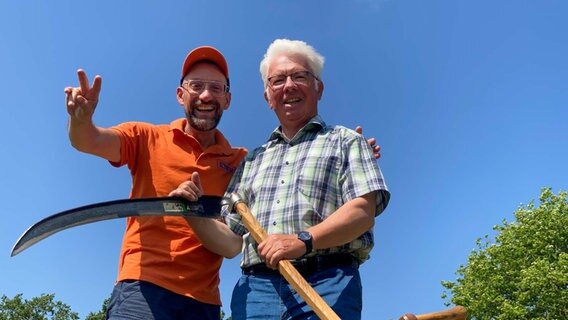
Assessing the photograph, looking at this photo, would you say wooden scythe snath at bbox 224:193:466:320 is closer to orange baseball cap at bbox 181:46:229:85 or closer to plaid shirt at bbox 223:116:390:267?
plaid shirt at bbox 223:116:390:267

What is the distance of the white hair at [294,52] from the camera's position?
12.4 feet

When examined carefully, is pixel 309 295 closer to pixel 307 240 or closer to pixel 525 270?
pixel 307 240

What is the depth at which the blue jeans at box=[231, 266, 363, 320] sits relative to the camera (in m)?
2.98

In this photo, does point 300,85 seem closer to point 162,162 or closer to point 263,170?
point 263,170

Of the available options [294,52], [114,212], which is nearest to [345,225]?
[294,52]

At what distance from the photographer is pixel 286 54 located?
3766mm

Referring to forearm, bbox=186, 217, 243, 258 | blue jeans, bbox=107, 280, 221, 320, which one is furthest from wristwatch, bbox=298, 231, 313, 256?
blue jeans, bbox=107, 280, 221, 320

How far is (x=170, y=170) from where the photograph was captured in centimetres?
394

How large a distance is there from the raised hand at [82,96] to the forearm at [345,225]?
1666 mm

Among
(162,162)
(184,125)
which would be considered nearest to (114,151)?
(162,162)

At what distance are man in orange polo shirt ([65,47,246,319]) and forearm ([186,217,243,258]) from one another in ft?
0.35

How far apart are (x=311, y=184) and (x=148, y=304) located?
1.37m

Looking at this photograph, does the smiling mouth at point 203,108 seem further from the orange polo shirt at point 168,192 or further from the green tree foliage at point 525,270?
the green tree foliage at point 525,270

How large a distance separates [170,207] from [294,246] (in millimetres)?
1044
